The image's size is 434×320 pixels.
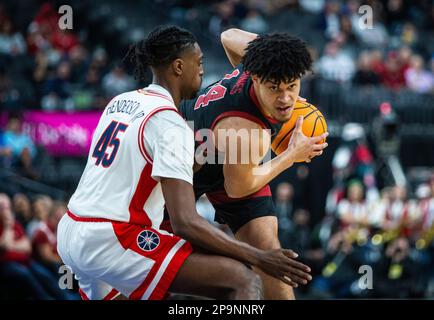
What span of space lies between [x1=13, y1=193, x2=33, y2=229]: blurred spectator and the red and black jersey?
464 cm

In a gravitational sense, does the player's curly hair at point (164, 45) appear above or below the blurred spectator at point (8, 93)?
above

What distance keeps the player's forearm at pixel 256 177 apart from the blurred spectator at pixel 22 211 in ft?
17.0

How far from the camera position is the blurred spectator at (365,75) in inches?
581

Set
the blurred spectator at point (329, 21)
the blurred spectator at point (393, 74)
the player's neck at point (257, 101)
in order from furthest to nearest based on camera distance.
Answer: the blurred spectator at point (329, 21), the blurred spectator at point (393, 74), the player's neck at point (257, 101)

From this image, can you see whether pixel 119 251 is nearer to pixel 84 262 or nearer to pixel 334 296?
pixel 84 262

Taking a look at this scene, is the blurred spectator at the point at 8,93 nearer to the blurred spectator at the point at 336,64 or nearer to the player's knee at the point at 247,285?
the blurred spectator at the point at 336,64

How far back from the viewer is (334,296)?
11828 mm

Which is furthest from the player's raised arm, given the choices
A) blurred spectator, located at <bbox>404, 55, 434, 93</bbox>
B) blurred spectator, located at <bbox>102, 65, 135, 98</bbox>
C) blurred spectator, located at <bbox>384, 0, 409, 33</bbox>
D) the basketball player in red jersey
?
blurred spectator, located at <bbox>384, 0, 409, 33</bbox>

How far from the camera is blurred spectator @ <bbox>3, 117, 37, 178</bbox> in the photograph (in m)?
11.6

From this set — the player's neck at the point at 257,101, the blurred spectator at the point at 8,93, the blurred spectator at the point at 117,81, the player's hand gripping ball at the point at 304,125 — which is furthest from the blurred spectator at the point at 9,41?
the player's neck at the point at 257,101

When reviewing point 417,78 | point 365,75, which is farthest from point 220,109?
point 417,78

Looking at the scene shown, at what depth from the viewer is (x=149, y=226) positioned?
4.75m

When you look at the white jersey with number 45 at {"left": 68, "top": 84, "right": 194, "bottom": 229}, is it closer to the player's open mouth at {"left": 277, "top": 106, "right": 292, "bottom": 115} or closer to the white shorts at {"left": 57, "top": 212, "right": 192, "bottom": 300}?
the white shorts at {"left": 57, "top": 212, "right": 192, "bottom": 300}
